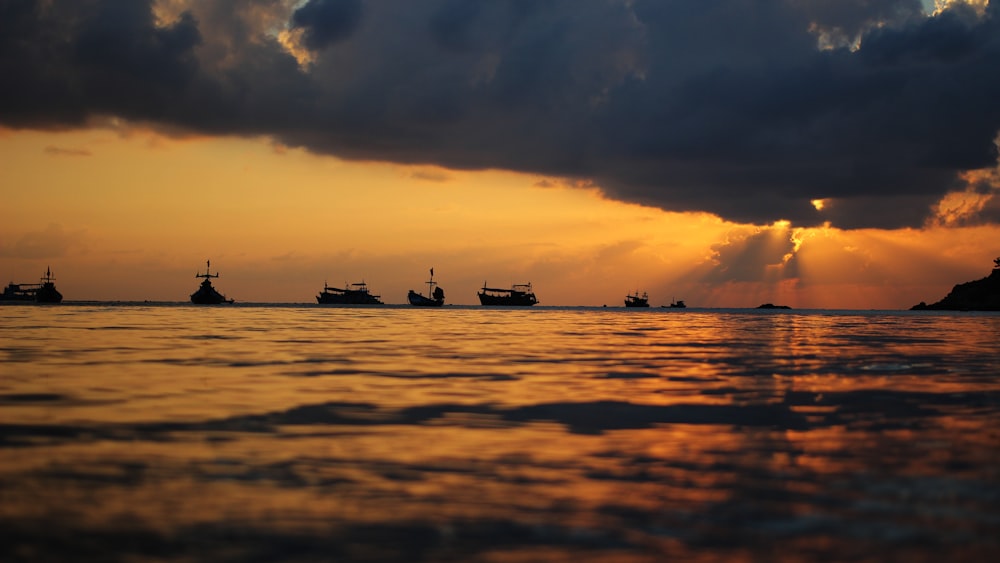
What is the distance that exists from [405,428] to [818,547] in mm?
8540

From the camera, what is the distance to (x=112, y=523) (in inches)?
338

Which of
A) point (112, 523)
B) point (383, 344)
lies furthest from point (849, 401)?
point (383, 344)

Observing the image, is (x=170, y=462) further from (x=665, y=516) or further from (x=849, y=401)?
(x=849, y=401)

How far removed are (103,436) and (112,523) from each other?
5716mm

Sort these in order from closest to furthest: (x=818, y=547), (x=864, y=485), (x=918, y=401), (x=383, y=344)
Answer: (x=818, y=547) → (x=864, y=485) → (x=918, y=401) → (x=383, y=344)

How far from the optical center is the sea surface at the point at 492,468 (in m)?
8.03

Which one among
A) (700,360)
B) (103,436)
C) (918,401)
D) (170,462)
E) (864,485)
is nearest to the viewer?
(864,485)

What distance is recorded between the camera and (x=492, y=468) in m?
11.5

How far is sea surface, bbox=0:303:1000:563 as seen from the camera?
8031 mm

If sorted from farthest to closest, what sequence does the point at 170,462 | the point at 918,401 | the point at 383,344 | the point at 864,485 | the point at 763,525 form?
the point at 383,344, the point at 918,401, the point at 170,462, the point at 864,485, the point at 763,525

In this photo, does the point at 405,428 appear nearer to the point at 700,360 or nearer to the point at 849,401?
the point at 849,401

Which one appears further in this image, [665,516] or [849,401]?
[849,401]

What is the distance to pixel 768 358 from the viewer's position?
3531 centimetres

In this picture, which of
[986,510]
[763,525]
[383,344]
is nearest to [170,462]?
[763,525]
